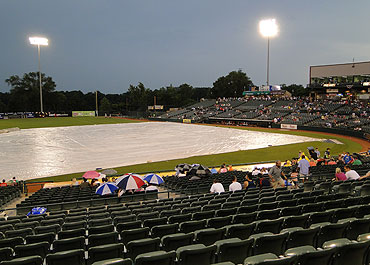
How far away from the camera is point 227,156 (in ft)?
102

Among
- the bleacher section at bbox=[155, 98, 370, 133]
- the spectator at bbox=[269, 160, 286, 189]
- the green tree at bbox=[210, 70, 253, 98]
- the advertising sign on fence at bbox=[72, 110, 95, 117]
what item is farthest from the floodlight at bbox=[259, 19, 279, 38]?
the advertising sign on fence at bbox=[72, 110, 95, 117]

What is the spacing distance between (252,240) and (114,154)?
29730 millimetres

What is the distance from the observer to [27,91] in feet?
423

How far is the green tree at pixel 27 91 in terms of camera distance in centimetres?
12419

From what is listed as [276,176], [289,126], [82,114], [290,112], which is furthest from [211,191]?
[82,114]

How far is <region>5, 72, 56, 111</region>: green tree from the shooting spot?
124m

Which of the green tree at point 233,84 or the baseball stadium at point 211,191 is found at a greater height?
the green tree at point 233,84

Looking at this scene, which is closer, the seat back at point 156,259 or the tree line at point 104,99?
the seat back at point 156,259

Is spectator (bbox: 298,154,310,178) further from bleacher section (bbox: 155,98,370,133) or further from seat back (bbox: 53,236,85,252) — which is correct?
bleacher section (bbox: 155,98,370,133)

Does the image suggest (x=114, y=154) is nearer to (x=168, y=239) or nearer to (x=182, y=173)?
(x=182, y=173)

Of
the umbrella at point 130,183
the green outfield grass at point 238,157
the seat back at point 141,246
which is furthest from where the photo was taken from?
the green outfield grass at point 238,157

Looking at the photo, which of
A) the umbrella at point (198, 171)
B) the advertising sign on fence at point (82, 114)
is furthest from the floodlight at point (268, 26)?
the advertising sign on fence at point (82, 114)

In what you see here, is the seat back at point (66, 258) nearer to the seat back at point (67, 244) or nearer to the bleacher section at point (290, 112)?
the seat back at point (67, 244)

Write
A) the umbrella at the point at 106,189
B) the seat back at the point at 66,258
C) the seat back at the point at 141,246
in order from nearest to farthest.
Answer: the seat back at the point at 66,258 → the seat back at the point at 141,246 → the umbrella at the point at 106,189
